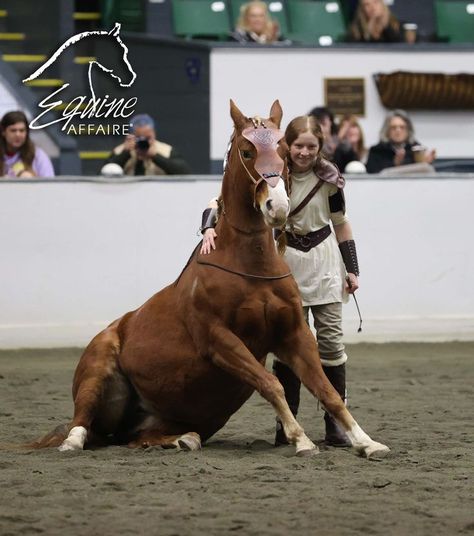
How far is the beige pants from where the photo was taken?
7.32 m

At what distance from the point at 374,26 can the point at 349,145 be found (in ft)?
9.55

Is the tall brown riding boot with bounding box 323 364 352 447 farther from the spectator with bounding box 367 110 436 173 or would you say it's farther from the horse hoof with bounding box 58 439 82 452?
the spectator with bounding box 367 110 436 173

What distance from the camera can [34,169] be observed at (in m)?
12.2

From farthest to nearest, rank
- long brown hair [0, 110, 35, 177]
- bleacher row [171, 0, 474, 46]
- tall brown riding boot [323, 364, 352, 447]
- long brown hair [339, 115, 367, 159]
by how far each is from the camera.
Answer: bleacher row [171, 0, 474, 46] < long brown hair [339, 115, 367, 159] < long brown hair [0, 110, 35, 177] < tall brown riding boot [323, 364, 352, 447]

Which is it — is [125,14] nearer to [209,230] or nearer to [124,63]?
[124,63]

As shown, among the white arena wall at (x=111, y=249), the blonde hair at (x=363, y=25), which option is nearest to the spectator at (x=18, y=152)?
the white arena wall at (x=111, y=249)

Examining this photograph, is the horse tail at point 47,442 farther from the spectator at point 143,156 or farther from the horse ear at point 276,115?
the spectator at point 143,156

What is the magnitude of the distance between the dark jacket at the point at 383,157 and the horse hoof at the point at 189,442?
20.7ft

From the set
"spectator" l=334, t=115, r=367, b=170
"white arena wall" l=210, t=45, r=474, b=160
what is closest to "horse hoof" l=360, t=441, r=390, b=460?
"spectator" l=334, t=115, r=367, b=170

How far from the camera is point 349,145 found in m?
13.2

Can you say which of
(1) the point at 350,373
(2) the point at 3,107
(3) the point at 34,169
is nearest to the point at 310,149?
(1) the point at 350,373

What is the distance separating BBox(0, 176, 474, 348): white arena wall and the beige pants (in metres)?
4.53

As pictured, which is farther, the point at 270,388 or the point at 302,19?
the point at 302,19

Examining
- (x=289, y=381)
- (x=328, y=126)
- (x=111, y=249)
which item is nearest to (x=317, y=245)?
(x=289, y=381)
